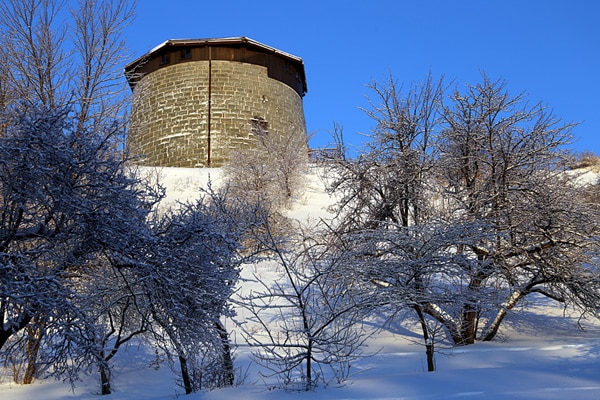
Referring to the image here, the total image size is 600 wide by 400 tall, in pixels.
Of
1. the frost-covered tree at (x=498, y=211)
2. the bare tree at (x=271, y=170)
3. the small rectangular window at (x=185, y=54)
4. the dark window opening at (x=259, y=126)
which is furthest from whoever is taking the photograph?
the small rectangular window at (x=185, y=54)

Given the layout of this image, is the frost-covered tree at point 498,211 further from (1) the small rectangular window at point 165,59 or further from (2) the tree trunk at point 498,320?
(1) the small rectangular window at point 165,59

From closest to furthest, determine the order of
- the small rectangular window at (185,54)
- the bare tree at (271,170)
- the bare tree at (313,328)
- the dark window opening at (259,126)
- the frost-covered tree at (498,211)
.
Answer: the bare tree at (313,328) < the frost-covered tree at (498,211) < the bare tree at (271,170) < the dark window opening at (259,126) < the small rectangular window at (185,54)

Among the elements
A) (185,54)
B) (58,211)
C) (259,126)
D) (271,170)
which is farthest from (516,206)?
(185,54)

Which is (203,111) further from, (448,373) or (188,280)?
(448,373)

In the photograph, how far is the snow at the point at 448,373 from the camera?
16.4 feet

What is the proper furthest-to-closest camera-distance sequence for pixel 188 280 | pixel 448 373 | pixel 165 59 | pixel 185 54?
pixel 165 59, pixel 185 54, pixel 448 373, pixel 188 280

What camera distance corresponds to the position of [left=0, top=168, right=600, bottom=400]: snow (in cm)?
498

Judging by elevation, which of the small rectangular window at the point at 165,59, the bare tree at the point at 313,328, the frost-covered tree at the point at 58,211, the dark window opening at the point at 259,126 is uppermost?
the small rectangular window at the point at 165,59

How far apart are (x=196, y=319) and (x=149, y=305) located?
1.67 ft

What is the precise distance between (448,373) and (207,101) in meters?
21.9

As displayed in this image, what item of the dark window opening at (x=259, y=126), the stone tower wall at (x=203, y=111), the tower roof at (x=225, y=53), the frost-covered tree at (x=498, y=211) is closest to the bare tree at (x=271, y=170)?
the dark window opening at (x=259, y=126)

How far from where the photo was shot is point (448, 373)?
19.6ft

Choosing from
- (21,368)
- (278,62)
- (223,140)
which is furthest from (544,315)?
(278,62)

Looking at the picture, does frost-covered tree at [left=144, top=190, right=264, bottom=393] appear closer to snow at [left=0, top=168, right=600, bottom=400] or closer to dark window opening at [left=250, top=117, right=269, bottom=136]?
snow at [left=0, top=168, right=600, bottom=400]
